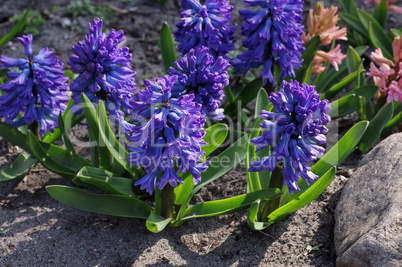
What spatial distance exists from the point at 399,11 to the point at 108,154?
3285mm

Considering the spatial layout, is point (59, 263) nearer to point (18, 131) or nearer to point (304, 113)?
point (18, 131)

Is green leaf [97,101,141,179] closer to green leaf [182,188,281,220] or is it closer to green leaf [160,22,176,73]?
green leaf [182,188,281,220]

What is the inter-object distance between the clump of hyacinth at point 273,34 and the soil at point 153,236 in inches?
33.8

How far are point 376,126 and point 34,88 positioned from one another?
8.44ft

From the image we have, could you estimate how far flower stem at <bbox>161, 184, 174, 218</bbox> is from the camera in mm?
3449

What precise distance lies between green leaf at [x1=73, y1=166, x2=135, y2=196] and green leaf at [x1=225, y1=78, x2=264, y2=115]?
1.22 m

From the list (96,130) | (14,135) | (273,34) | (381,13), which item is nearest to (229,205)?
(96,130)

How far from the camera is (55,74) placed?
3.77 meters

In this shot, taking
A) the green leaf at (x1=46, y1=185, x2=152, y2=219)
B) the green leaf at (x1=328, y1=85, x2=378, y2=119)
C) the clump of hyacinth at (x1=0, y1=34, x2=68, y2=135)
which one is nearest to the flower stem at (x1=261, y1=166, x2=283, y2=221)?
the green leaf at (x1=46, y1=185, x2=152, y2=219)

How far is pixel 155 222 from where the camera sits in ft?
11.1

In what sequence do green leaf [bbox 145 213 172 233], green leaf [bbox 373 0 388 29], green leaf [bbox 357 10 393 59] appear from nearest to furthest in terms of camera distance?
green leaf [bbox 145 213 172 233] → green leaf [bbox 357 10 393 59] → green leaf [bbox 373 0 388 29]

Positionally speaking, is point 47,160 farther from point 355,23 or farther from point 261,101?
point 355,23

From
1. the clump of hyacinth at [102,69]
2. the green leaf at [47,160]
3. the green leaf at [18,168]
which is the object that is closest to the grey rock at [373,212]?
the clump of hyacinth at [102,69]

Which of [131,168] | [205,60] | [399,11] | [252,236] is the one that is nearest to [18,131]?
[131,168]
